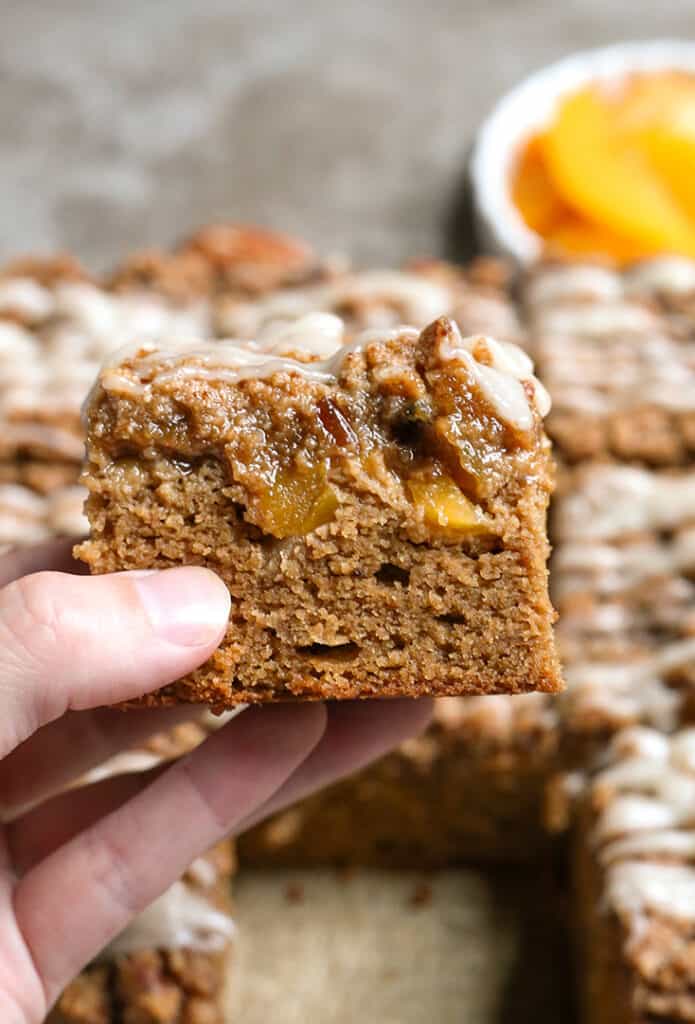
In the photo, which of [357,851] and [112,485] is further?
[357,851]

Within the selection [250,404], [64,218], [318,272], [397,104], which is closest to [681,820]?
[250,404]

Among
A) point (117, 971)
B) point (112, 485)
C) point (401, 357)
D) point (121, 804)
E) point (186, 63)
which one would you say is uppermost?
point (186, 63)

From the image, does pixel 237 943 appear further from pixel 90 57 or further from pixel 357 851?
pixel 90 57

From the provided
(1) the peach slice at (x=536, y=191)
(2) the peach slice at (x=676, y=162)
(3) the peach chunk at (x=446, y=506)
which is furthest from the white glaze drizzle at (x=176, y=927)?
(2) the peach slice at (x=676, y=162)

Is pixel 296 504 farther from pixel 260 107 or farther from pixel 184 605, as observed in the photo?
pixel 260 107

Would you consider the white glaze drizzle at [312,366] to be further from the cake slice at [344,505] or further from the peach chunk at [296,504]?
the peach chunk at [296,504]

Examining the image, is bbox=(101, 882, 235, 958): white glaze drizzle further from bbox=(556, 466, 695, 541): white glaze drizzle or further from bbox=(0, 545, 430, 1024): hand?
bbox=(556, 466, 695, 541): white glaze drizzle
